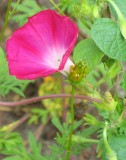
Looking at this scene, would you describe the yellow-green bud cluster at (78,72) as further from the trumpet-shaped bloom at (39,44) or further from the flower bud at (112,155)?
the flower bud at (112,155)

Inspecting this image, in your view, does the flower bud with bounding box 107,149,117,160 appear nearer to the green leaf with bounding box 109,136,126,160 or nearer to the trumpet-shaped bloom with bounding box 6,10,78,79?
the green leaf with bounding box 109,136,126,160

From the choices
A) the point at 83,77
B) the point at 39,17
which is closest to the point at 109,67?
the point at 83,77

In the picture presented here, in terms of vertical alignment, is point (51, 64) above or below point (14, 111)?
above

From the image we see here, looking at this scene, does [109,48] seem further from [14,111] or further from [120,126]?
[14,111]

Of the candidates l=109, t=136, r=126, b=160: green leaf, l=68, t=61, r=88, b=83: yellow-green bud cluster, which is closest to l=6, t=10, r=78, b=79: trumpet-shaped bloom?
l=68, t=61, r=88, b=83: yellow-green bud cluster

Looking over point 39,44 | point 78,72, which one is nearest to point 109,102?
point 78,72

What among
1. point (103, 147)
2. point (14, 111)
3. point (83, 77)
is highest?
point (83, 77)
